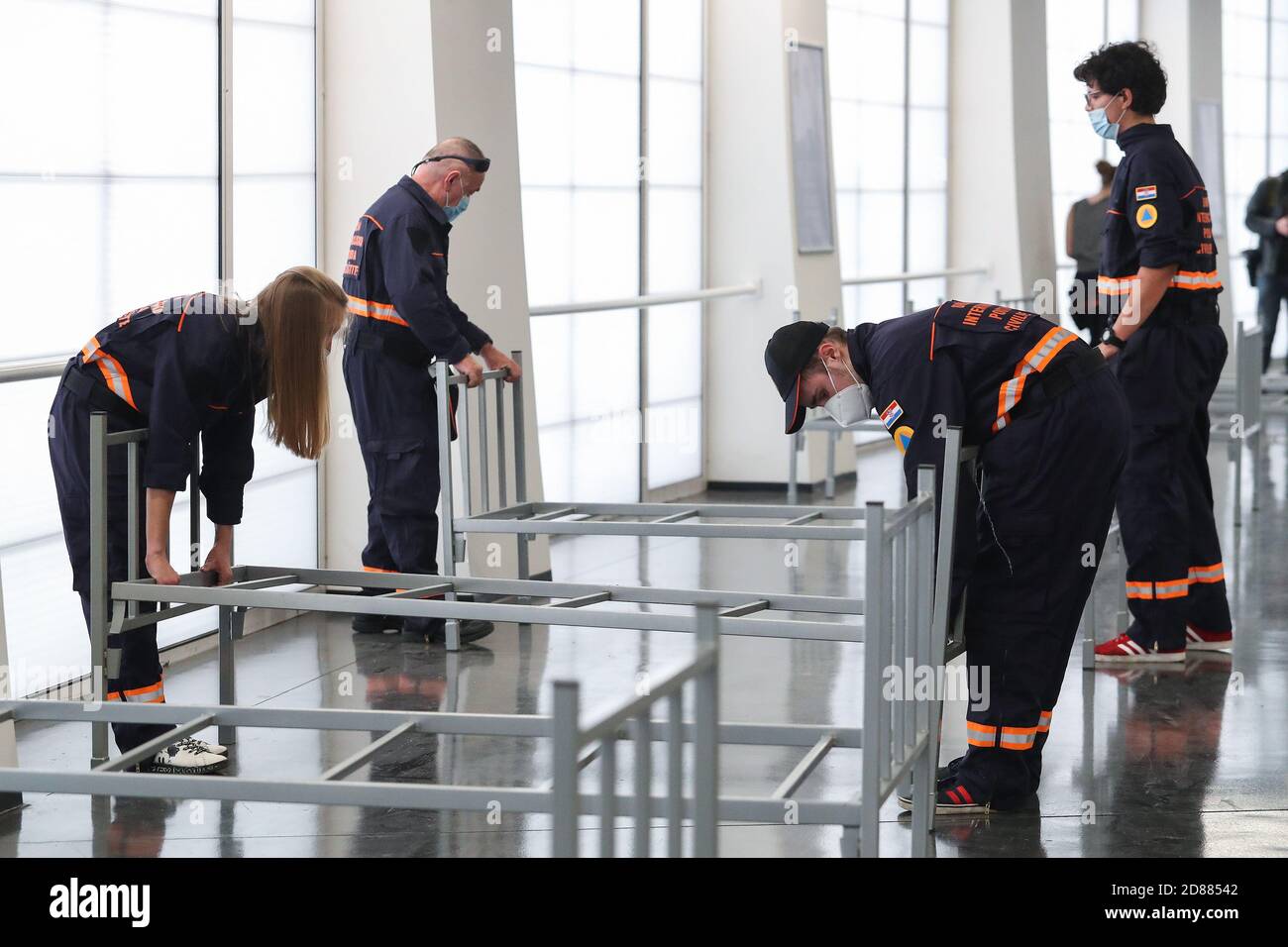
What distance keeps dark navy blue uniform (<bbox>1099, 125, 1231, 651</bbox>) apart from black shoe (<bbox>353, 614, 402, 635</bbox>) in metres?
2.68

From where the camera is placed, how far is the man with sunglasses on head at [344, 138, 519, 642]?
517 cm

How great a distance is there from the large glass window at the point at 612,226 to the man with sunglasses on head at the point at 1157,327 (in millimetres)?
3106

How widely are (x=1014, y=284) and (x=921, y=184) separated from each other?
3.50 feet

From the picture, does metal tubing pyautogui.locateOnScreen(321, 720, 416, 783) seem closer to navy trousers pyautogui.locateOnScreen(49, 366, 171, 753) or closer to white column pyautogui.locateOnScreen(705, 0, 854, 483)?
navy trousers pyautogui.locateOnScreen(49, 366, 171, 753)

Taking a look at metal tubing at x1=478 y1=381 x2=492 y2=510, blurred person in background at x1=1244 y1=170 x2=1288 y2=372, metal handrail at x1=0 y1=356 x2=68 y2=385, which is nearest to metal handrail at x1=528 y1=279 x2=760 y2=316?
metal tubing at x1=478 y1=381 x2=492 y2=510

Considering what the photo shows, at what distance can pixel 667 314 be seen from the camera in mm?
8828

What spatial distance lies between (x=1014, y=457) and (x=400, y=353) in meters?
2.42

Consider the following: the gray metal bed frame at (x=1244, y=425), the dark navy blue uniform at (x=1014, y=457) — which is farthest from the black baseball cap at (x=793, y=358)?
the gray metal bed frame at (x=1244, y=425)

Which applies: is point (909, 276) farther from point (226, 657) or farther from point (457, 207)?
point (226, 657)

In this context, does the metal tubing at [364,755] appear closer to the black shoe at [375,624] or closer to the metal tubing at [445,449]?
the metal tubing at [445,449]

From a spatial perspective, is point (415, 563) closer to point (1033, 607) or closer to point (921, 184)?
point (1033, 607)
